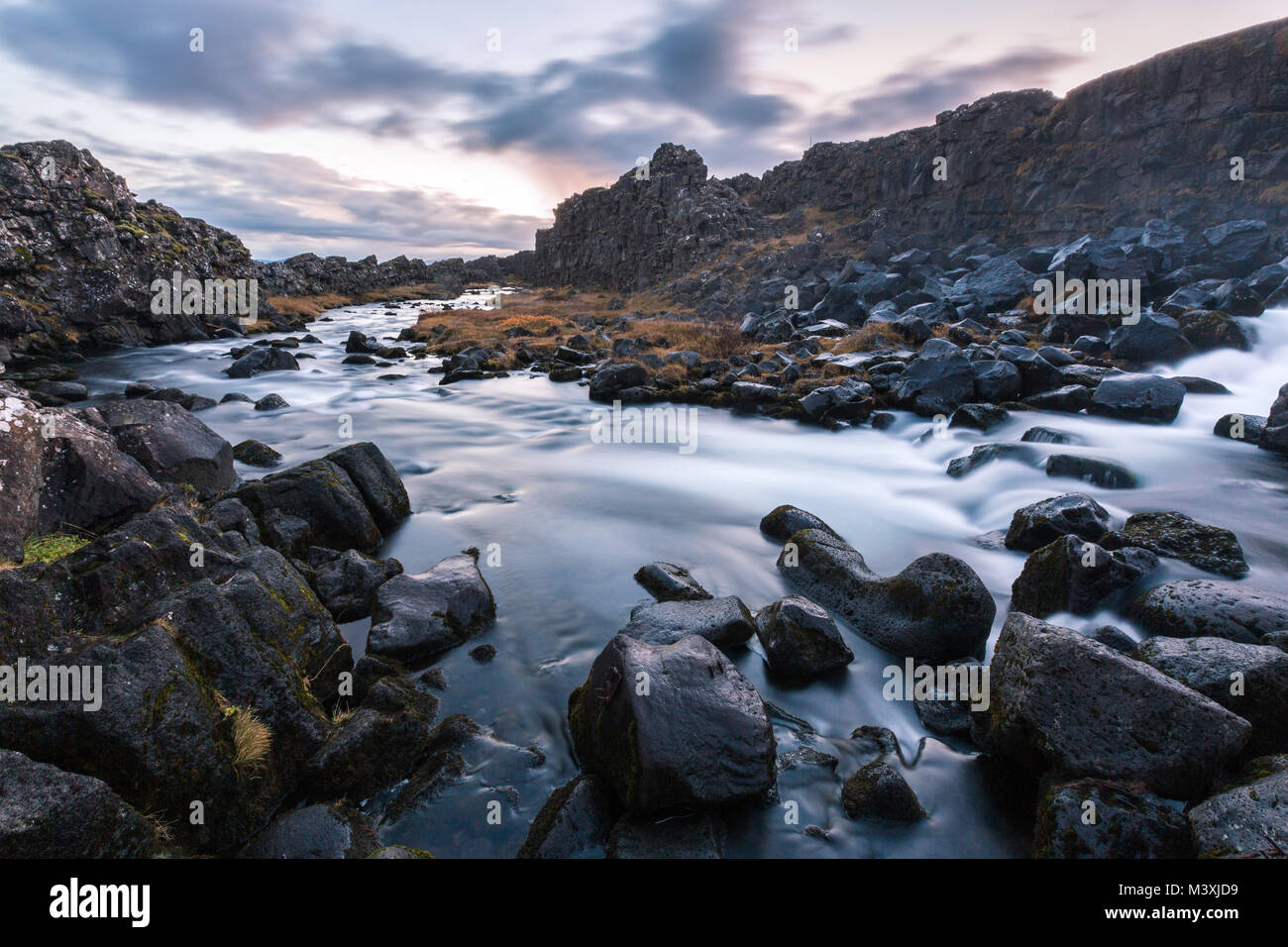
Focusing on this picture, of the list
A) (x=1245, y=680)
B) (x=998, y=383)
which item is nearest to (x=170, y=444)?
(x=1245, y=680)

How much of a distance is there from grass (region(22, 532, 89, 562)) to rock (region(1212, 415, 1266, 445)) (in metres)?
24.4

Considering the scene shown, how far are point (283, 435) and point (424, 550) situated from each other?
38.2 feet

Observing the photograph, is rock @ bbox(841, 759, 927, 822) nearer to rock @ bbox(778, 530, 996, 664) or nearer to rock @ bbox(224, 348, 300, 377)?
rock @ bbox(778, 530, 996, 664)

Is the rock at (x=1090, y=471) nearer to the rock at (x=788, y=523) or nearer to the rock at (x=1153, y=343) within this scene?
the rock at (x=788, y=523)

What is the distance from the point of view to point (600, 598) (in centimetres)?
983

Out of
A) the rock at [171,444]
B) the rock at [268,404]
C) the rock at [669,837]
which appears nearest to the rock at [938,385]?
the rock at [669,837]

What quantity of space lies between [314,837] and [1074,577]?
915 centimetres

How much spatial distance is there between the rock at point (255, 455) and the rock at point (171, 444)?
3.80 m

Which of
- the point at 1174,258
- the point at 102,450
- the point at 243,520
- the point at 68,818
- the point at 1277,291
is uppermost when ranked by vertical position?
the point at 1174,258

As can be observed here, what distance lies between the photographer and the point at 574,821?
16.7 feet

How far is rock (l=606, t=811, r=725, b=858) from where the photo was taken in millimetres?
4836

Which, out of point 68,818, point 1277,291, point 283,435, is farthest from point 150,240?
point 1277,291

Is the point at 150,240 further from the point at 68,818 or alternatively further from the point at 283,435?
the point at 68,818

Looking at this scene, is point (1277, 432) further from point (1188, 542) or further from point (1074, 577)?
point (1074, 577)
